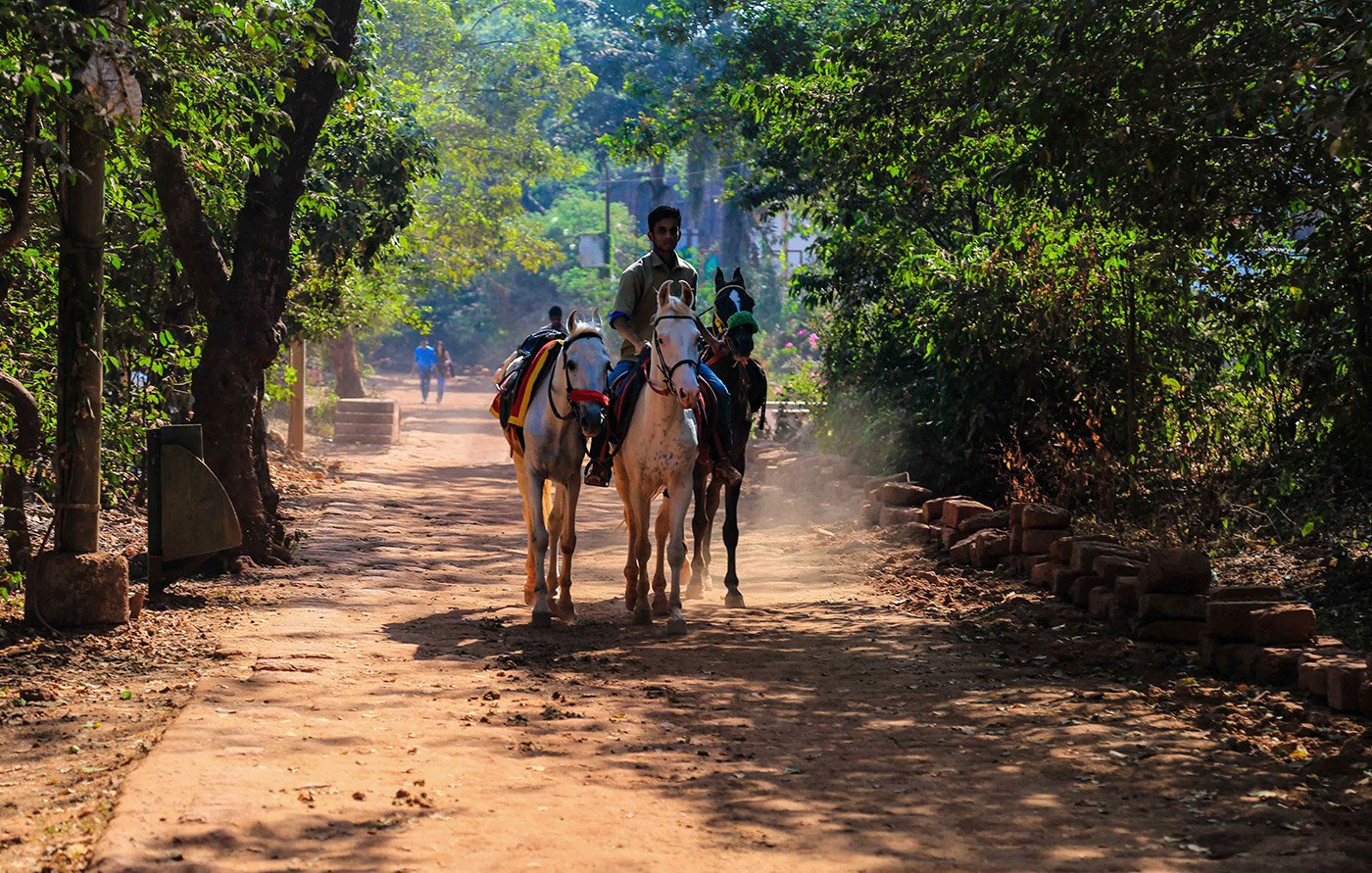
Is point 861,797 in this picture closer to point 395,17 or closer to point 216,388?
point 216,388

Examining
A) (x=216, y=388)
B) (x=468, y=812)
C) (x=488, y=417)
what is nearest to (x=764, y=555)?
(x=216, y=388)

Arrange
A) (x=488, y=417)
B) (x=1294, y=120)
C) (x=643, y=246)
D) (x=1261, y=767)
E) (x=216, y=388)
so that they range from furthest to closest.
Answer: (x=643, y=246) < (x=488, y=417) < (x=216, y=388) < (x=1294, y=120) < (x=1261, y=767)

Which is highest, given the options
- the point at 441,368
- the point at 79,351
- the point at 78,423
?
the point at 441,368

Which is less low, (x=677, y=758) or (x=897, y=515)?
(x=897, y=515)

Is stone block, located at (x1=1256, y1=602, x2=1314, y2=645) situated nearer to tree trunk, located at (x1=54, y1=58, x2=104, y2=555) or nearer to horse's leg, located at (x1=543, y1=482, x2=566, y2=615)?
horse's leg, located at (x1=543, y1=482, x2=566, y2=615)

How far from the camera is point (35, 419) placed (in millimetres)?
8336

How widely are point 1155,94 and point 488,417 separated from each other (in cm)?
3316

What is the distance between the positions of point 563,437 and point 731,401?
6.13 ft

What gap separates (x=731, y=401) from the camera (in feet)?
34.6

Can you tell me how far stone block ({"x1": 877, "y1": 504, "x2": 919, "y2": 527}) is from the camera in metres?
13.0

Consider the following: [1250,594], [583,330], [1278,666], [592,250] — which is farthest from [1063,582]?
[592,250]

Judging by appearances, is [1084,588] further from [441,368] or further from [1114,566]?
[441,368]

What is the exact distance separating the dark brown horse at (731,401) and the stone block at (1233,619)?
3.52 meters

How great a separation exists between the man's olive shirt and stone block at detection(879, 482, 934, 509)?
445cm
